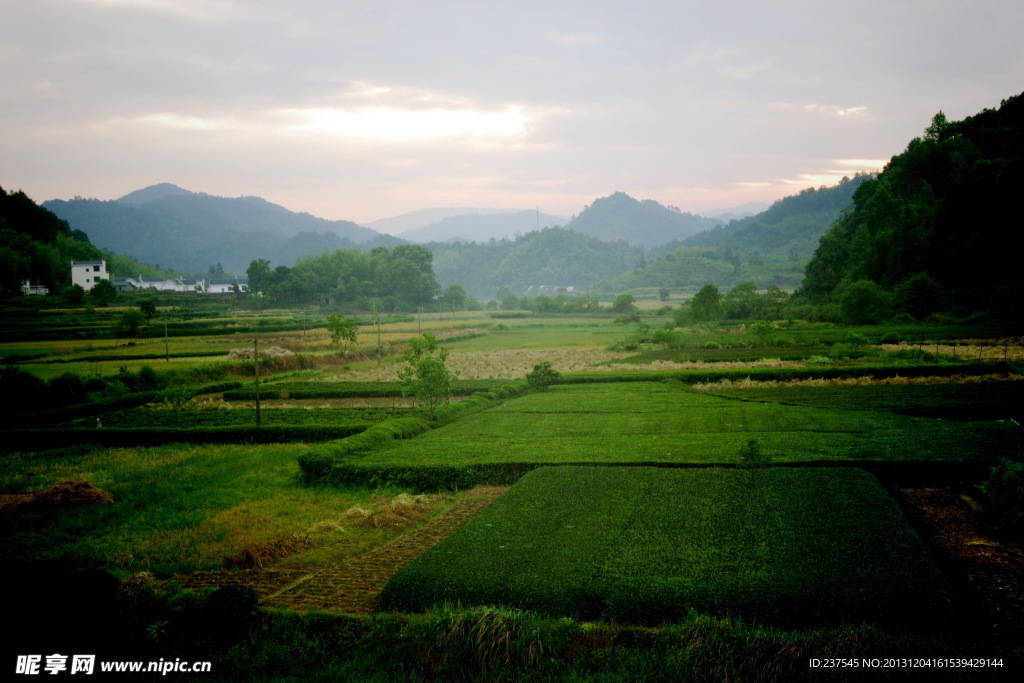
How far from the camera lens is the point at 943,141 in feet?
233

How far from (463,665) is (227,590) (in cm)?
415

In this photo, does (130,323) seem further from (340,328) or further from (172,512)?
(172,512)

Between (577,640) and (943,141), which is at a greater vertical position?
(943,141)

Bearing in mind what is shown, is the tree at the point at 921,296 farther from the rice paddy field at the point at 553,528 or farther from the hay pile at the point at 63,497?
the hay pile at the point at 63,497

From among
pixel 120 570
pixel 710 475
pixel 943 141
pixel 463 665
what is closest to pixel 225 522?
pixel 120 570

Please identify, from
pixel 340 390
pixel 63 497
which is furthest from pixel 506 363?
pixel 63 497

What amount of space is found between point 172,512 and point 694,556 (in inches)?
520

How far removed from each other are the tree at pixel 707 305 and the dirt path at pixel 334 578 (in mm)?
64254

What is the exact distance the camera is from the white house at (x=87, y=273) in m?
65.4

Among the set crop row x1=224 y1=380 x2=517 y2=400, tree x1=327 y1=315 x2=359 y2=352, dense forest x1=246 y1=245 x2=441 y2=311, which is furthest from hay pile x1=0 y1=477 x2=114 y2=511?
dense forest x1=246 y1=245 x2=441 y2=311

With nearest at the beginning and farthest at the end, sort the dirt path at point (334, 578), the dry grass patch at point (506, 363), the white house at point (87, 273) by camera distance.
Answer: the dirt path at point (334, 578)
the dry grass patch at point (506, 363)
the white house at point (87, 273)

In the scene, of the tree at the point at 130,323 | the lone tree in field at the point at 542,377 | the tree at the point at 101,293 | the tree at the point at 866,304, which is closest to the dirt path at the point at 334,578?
the lone tree in field at the point at 542,377

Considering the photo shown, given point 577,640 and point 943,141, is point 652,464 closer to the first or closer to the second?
point 577,640

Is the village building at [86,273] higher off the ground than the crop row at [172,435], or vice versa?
the village building at [86,273]
